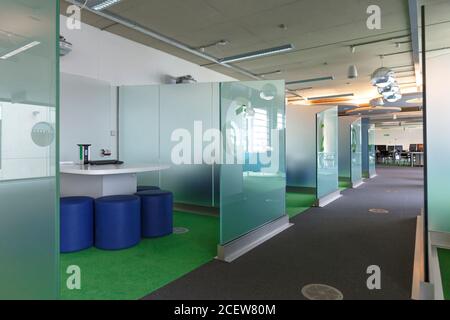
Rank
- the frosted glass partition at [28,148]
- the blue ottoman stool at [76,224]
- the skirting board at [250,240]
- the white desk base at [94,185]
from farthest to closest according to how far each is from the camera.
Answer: the white desk base at [94,185]
the blue ottoman stool at [76,224]
the skirting board at [250,240]
the frosted glass partition at [28,148]

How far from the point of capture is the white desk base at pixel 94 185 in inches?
145

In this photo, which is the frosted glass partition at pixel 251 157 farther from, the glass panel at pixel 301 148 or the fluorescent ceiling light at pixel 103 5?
the glass panel at pixel 301 148

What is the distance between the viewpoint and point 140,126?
5594mm

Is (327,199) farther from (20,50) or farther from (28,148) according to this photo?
(20,50)

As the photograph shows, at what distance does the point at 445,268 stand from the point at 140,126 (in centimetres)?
500

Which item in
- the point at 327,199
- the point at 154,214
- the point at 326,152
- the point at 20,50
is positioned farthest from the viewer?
the point at 326,152

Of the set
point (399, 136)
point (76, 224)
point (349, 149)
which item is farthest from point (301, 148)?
point (399, 136)

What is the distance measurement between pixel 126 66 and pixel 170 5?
176 centimetres

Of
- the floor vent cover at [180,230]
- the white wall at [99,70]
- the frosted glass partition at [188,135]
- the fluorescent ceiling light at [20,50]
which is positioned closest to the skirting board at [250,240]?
the floor vent cover at [180,230]

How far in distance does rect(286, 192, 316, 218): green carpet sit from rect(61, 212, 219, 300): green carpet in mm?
2023

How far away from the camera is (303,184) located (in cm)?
754

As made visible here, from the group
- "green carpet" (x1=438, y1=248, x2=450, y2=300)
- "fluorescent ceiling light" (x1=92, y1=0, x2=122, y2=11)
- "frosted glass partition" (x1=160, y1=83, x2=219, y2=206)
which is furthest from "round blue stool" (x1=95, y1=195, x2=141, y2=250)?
"green carpet" (x1=438, y1=248, x2=450, y2=300)

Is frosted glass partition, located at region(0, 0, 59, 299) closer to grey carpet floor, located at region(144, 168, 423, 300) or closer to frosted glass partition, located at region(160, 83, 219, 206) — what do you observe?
grey carpet floor, located at region(144, 168, 423, 300)

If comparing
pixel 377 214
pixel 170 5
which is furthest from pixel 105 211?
pixel 377 214
